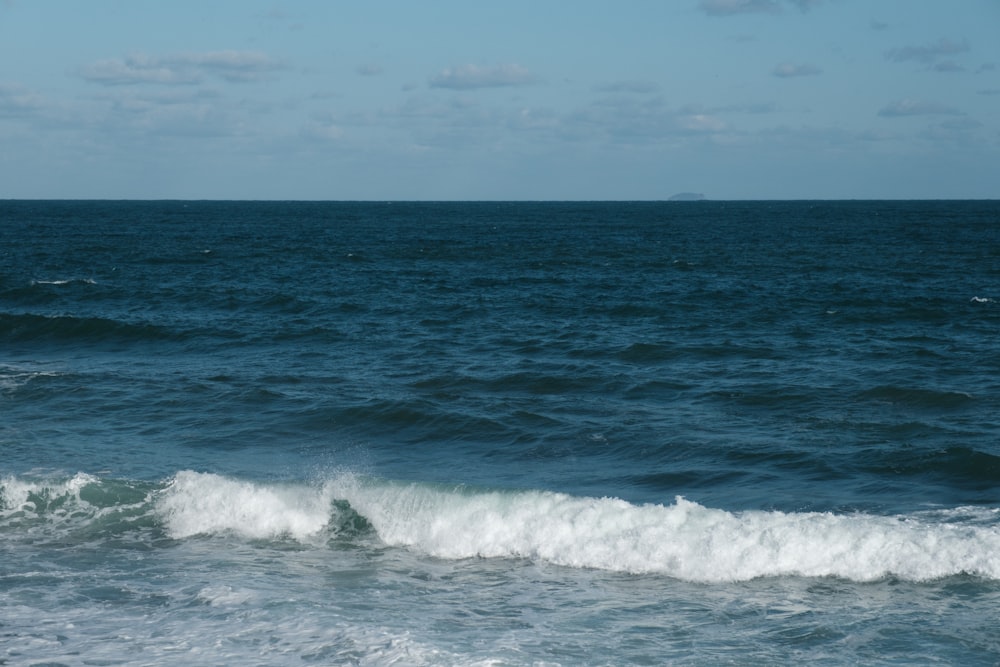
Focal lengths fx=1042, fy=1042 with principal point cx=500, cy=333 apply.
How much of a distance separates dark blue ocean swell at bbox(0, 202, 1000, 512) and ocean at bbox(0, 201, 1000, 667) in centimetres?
A: 12

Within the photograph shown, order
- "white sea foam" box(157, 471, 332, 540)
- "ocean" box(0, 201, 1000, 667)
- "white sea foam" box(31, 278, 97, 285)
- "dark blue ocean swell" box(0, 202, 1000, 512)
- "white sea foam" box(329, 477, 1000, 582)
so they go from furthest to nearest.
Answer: "white sea foam" box(31, 278, 97, 285) → "dark blue ocean swell" box(0, 202, 1000, 512) → "white sea foam" box(157, 471, 332, 540) → "white sea foam" box(329, 477, 1000, 582) → "ocean" box(0, 201, 1000, 667)

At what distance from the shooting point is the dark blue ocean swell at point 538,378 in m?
17.1

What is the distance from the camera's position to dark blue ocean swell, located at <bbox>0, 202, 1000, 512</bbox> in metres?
17.1

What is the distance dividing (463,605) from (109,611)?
375 centimetres

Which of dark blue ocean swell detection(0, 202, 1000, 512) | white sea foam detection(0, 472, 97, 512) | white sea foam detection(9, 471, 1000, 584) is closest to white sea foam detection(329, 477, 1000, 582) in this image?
white sea foam detection(9, 471, 1000, 584)

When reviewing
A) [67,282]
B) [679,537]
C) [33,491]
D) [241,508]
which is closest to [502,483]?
[679,537]

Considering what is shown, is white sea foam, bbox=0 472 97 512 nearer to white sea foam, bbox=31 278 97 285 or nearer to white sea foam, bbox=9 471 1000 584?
white sea foam, bbox=9 471 1000 584

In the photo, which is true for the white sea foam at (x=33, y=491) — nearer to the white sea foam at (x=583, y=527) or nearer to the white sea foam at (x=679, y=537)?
the white sea foam at (x=583, y=527)

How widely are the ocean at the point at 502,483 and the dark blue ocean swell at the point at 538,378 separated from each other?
0.38 feet

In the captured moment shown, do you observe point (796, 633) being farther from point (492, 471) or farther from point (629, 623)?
point (492, 471)

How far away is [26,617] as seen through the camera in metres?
10.8

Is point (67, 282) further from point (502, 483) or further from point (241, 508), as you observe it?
point (502, 483)

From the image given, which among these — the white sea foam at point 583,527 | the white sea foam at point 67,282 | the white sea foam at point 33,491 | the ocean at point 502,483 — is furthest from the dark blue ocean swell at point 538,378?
the white sea foam at point 583,527

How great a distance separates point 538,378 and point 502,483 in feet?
24.1
